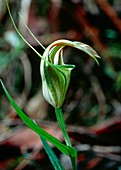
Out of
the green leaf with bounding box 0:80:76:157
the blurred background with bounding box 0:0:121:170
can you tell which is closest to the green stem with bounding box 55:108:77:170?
the green leaf with bounding box 0:80:76:157

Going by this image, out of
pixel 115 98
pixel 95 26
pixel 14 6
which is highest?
pixel 14 6

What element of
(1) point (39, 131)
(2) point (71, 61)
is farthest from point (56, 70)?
(2) point (71, 61)

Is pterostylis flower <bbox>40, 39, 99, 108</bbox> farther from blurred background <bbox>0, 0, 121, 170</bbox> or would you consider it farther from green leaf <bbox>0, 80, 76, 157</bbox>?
blurred background <bbox>0, 0, 121, 170</bbox>

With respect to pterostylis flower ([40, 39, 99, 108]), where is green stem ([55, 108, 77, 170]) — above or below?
below

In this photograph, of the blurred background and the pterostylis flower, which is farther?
the blurred background

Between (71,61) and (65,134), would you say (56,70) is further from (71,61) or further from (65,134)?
(71,61)

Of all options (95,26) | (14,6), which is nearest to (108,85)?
(95,26)

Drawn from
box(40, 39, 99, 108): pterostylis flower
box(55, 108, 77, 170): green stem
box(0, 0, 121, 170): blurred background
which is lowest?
box(0, 0, 121, 170): blurred background

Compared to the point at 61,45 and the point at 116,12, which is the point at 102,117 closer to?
the point at 116,12

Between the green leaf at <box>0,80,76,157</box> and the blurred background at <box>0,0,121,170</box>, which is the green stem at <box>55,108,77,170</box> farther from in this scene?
the blurred background at <box>0,0,121,170</box>
